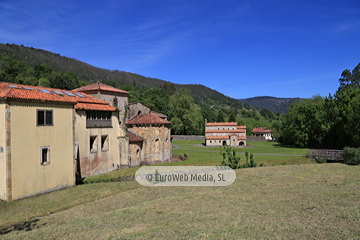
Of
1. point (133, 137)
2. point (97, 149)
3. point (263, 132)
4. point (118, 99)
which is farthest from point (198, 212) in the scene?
point (263, 132)

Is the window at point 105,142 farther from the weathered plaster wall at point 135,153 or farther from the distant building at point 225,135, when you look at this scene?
the distant building at point 225,135

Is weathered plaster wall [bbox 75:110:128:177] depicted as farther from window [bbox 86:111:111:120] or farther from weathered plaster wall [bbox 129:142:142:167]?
weathered plaster wall [bbox 129:142:142:167]

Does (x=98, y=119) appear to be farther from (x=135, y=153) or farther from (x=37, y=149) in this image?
(x=37, y=149)

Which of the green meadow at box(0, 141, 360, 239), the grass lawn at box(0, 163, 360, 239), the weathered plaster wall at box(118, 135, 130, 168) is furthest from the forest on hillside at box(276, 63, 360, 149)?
the weathered plaster wall at box(118, 135, 130, 168)

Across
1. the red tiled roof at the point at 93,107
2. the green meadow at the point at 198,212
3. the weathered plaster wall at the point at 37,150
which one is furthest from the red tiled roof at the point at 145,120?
the green meadow at the point at 198,212

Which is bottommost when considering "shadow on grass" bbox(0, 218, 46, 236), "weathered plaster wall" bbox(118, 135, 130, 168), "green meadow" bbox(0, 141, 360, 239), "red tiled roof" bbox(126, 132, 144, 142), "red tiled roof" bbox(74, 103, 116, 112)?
"shadow on grass" bbox(0, 218, 46, 236)

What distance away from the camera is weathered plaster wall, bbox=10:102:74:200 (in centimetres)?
1961

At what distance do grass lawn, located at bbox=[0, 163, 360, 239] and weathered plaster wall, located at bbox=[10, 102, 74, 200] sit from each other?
2.58 m

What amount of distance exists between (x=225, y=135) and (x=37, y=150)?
197ft

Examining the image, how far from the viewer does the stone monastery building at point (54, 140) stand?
19.3 m

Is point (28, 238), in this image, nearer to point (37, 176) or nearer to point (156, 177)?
point (37, 176)

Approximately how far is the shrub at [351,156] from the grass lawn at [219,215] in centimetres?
1519

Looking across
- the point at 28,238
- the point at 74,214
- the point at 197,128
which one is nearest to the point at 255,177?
the point at 74,214

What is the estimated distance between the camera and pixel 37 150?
21.0 m
